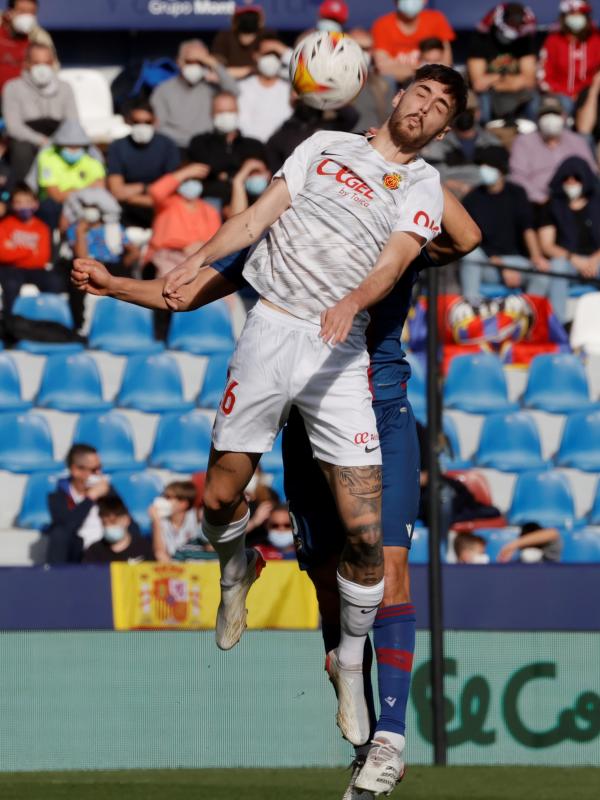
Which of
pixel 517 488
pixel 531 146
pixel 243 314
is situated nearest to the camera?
pixel 517 488

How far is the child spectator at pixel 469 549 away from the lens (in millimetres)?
9820

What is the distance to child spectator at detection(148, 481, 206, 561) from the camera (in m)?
10.4

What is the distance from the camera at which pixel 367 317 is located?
602cm

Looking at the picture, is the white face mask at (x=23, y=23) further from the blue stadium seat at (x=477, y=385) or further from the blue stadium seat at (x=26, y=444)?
the blue stadium seat at (x=477, y=385)

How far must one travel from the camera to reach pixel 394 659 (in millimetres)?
6180

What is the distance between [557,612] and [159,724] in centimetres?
245

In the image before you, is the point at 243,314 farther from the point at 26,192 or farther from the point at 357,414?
the point at 357,414

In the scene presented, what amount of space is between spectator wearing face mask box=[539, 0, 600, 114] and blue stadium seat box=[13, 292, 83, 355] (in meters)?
5.72

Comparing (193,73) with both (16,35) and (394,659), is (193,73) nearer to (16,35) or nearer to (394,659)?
(16,35)

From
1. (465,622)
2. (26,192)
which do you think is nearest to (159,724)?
(465,622)

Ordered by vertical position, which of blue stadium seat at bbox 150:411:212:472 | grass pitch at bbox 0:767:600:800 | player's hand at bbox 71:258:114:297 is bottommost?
grass pitch at bbox 0:767:600:800

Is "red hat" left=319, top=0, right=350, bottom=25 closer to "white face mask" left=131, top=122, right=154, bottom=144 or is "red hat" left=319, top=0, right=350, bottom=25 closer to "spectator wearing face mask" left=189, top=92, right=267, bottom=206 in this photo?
"spectator wearing face mask" left=189, top=92, right=267, bottom=206

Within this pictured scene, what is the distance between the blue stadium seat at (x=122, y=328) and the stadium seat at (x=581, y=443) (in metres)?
3.41

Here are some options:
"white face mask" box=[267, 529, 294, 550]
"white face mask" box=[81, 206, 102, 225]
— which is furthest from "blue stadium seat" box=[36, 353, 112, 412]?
"white face mask" box=[267, 529, 294, 550]
